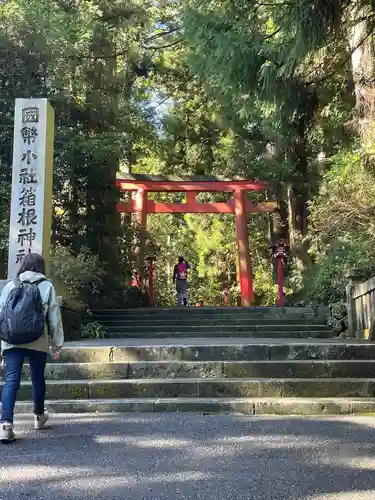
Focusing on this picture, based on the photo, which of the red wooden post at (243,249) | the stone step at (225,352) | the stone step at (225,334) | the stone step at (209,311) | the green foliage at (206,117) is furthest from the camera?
the red wooden post at (243,249)

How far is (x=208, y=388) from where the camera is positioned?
5461 mm

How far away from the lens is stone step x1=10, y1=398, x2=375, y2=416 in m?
4.95

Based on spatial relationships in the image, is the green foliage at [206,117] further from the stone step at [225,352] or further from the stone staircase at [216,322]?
the stone step at [225,352]

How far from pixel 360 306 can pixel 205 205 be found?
26.0 feet

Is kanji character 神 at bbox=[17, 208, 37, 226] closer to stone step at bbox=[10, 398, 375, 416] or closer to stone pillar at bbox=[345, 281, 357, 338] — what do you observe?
stone step at bbox=[10, 398, 375, 416]

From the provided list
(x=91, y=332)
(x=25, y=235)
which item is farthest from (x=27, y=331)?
(x=91, y=332)

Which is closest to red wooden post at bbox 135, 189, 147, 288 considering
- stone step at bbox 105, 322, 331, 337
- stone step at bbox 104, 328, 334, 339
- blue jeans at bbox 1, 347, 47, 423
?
stone step at bbox 105, 322, 331, 337

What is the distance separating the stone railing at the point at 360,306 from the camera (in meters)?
8.27

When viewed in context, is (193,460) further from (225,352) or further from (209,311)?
(209,311)

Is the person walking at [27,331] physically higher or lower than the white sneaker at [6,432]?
higher

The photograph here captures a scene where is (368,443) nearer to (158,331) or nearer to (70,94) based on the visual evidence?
(158,331)

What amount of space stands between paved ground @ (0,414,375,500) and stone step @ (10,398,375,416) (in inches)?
12.7

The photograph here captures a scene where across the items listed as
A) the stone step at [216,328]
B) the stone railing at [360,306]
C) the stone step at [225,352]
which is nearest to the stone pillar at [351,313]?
the stone railing at [360,306]

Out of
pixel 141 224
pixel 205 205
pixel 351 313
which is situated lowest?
pixel 351 313
